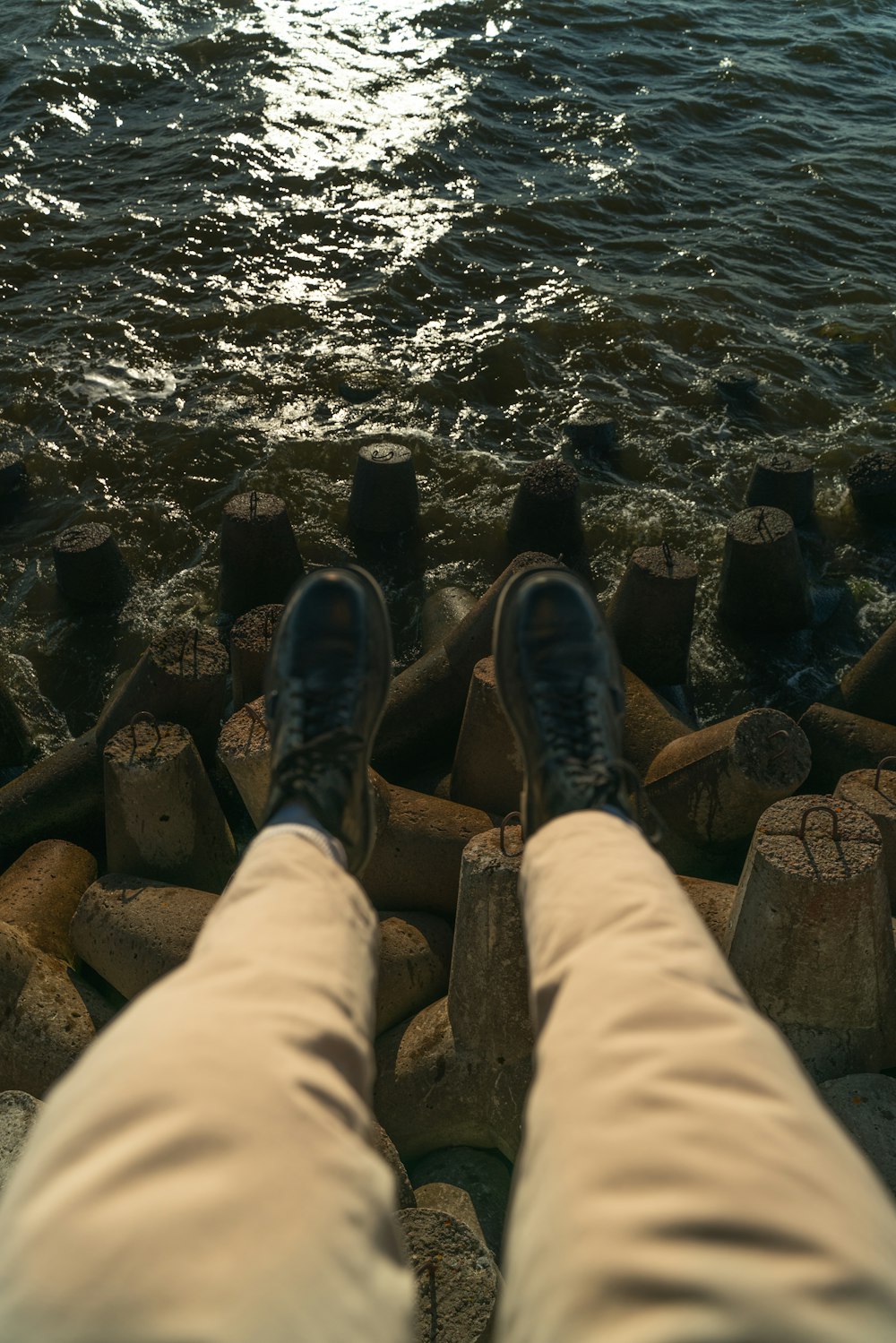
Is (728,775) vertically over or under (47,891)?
over

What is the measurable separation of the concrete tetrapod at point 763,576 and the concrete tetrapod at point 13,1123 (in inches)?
213

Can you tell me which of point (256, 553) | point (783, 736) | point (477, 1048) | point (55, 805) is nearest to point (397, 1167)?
point (477, 1048)

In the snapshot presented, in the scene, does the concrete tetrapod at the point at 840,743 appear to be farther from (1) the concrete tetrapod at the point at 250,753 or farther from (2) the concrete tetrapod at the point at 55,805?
(2) the concrete tetrapod at the point at 55,805

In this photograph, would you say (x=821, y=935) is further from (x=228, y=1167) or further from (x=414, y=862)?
(x=228, y=1167)

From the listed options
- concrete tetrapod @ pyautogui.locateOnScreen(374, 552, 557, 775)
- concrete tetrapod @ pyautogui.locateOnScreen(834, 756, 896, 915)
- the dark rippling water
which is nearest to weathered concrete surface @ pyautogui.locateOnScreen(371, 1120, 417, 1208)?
concrete tetrapod @ pyautogui.locateOnScreen(834, 756, 896, 915)

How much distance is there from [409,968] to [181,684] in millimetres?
1984

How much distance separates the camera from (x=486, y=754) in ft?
15.9

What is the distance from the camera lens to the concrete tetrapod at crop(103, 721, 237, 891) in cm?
448

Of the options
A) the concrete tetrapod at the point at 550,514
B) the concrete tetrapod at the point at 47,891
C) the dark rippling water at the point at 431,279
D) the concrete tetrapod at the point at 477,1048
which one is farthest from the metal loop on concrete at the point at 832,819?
the concrete tetrapod at the point at 550,514

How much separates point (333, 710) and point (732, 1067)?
1.96 m

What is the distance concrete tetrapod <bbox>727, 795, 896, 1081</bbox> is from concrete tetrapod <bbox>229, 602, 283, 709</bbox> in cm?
272

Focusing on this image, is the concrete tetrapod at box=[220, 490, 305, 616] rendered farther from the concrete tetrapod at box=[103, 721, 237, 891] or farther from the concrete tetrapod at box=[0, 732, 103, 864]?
the concrete tetrapod at box=[103, 721, 237, 891]

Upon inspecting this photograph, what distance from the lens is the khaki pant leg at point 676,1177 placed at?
1.38m

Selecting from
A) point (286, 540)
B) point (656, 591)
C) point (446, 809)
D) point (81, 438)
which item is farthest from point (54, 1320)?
point (81, 438)
